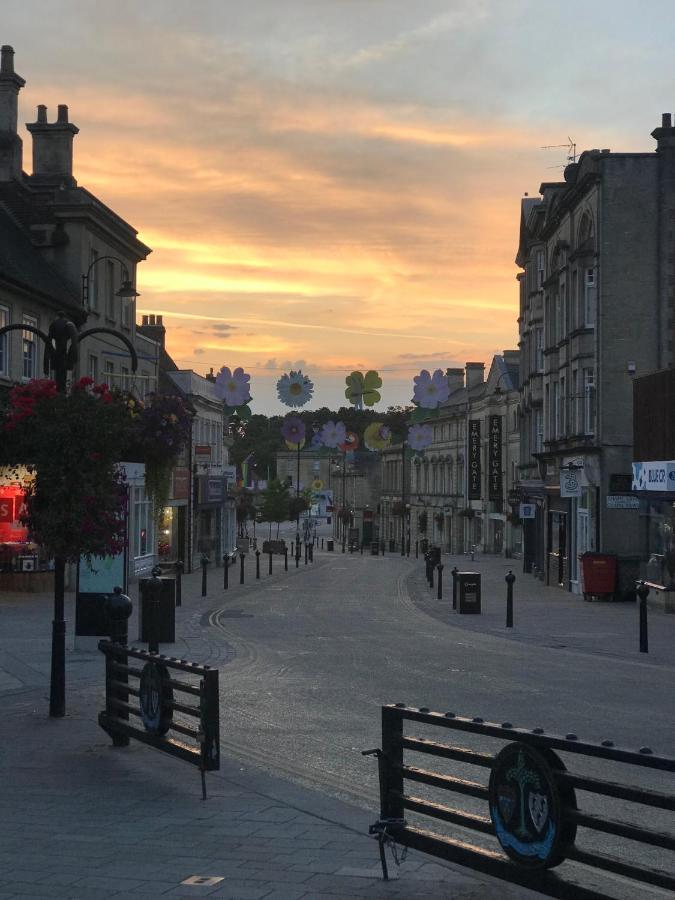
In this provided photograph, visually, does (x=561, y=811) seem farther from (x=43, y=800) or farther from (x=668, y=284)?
(x=668, y=284)

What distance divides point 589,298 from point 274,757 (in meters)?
27.4

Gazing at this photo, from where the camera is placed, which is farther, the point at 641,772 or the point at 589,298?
the point at 589,298

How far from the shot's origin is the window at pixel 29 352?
113 ft

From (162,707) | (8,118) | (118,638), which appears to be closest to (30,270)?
(8,118)

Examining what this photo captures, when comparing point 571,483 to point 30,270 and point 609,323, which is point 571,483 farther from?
point 30,270

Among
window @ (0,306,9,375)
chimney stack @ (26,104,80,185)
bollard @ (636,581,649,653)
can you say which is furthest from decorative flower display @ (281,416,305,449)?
bollard @ (636,581,649,653)

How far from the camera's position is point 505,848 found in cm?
638

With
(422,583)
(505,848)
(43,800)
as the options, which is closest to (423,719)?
(505,848)

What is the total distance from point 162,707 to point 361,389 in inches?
1943

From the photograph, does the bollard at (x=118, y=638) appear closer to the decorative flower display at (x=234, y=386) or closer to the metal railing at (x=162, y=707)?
the metal railing at (x=162, y=707)

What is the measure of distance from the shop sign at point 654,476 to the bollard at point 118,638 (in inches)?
734

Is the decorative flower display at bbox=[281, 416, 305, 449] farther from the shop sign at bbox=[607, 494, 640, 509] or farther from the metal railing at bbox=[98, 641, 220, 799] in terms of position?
the metal railing at bbox=[98, 641, 220, 799]

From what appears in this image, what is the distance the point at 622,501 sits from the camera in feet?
112

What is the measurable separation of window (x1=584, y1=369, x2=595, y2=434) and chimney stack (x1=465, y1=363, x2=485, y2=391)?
55.0 m
